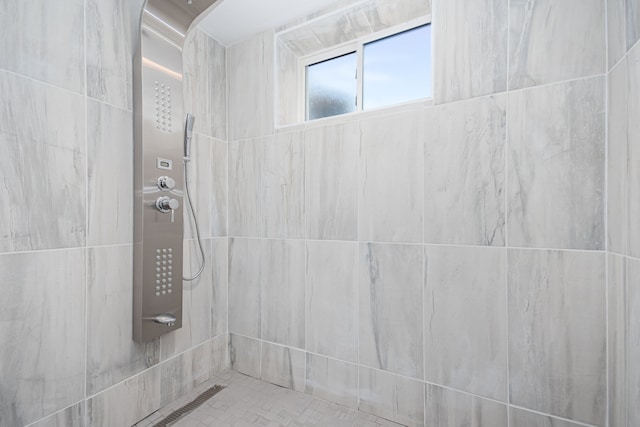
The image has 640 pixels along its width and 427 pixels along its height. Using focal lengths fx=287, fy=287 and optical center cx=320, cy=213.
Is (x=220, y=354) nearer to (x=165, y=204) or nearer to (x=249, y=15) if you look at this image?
(x=165, y=204)

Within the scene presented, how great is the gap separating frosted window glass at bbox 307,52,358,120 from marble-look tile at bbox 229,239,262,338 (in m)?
0.90

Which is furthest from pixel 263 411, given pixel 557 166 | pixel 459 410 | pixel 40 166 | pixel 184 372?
pixel 557 166

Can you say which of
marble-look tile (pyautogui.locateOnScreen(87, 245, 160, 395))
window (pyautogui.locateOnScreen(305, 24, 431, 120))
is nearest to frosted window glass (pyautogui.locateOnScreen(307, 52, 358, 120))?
window (pyautogui.locateOnScreen(305, 24, 431, 120))

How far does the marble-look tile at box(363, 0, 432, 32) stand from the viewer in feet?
4.67

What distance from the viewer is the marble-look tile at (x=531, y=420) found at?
3.35ft

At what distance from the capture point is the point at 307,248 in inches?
61.4

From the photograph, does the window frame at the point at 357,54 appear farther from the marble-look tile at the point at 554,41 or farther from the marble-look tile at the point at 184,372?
the marble-look tile at the point at 184,372

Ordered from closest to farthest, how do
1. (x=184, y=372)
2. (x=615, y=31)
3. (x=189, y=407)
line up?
1. (x=615, y=31)
2. (x=189, y=407)
3. (x=184, y=372)

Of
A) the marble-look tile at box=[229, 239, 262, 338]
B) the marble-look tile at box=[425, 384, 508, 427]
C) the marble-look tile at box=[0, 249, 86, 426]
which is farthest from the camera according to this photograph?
the marble-look tile at box=[229, 239, 262, 338]

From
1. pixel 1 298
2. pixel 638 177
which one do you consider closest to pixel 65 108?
pixel 1 298

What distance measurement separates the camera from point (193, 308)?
63.5 inches

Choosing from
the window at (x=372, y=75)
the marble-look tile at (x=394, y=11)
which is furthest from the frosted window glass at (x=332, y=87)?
the marble-look tile at (x=394, y=11)

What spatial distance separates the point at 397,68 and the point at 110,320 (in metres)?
1.83

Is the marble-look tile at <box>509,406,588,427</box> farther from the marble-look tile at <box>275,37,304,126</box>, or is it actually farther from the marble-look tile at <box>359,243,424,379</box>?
the marble-look tile at <box>275,37,304,126</box>
